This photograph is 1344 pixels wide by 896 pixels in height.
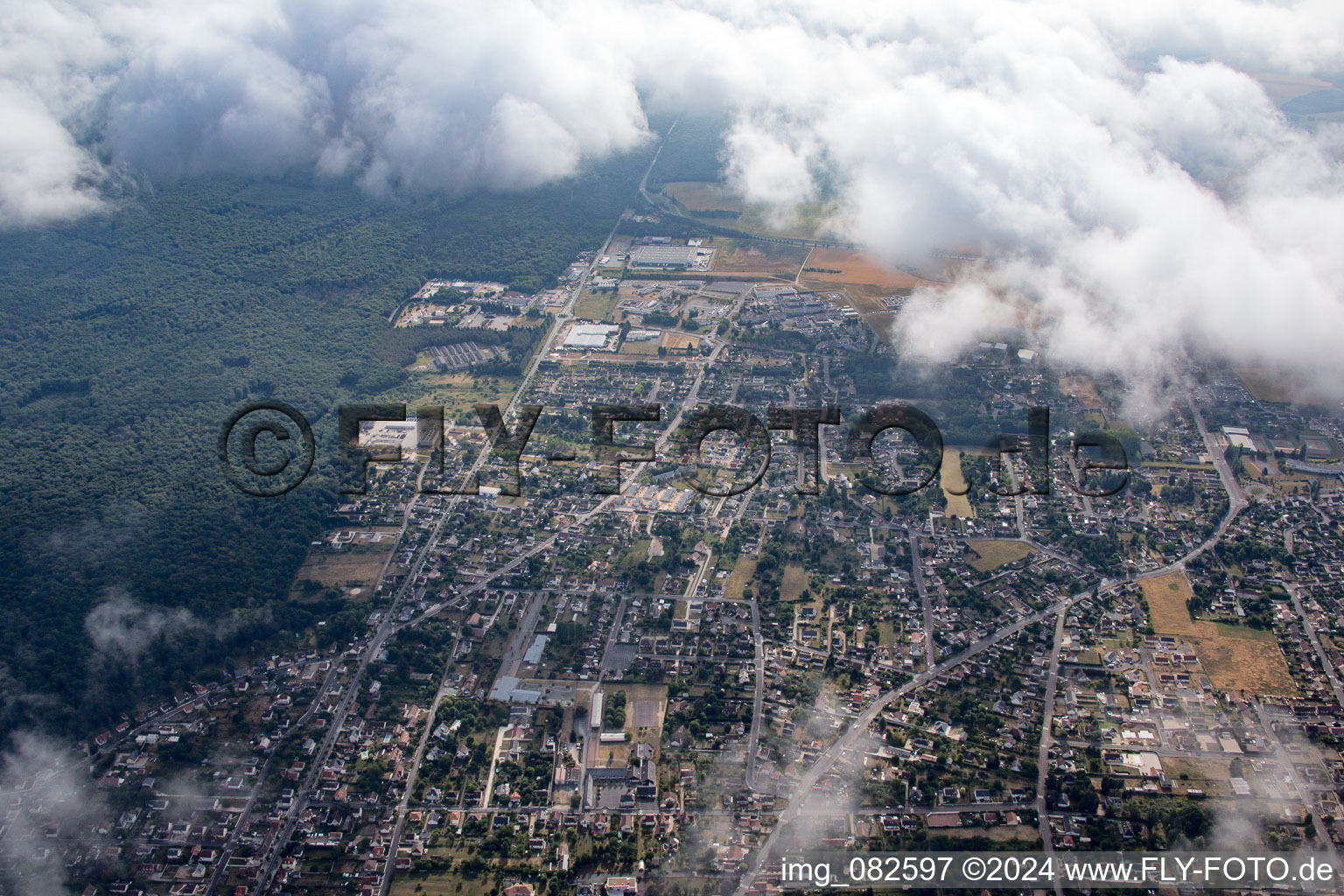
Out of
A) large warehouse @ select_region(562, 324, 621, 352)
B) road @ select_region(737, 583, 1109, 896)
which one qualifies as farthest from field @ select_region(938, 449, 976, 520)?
large warehouse @ select_region(562, 324, 621, 352)

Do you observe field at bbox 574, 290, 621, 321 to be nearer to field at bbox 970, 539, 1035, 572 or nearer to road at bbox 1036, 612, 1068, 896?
field at bbox 970, 539, 1035, 572

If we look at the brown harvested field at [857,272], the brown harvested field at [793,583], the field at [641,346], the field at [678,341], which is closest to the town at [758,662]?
the brown harvested field at [793,583]

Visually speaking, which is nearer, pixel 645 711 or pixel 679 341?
pixel 645 711

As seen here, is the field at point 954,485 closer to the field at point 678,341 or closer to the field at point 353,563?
the field at point 678,341

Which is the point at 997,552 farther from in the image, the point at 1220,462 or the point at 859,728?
the point at 1220,462

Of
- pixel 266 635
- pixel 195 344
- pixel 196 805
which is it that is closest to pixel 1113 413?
pixel 266 635

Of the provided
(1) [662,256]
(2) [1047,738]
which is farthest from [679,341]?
(2) [1047,738]

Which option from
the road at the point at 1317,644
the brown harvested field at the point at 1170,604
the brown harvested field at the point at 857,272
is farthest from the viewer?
the brown harvested field at the point at 857,272
